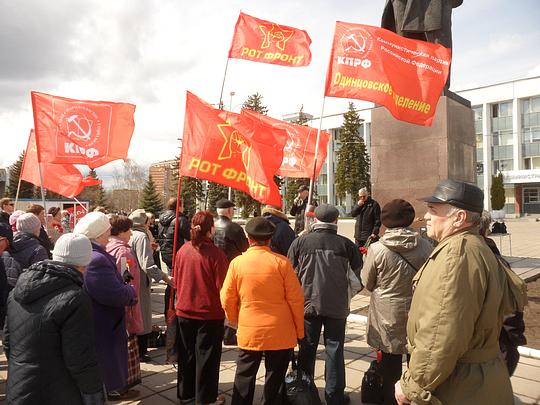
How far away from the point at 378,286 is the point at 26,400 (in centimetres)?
280

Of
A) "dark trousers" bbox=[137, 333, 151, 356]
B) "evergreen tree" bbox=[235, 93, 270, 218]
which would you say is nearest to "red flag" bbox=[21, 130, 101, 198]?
"dark trousers" bbox=[137, 333, 151, 356]

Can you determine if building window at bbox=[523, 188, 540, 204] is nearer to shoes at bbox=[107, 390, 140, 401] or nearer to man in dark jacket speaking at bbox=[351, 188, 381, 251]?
man in dark jacket speaking at bbox=[351, 188, 381, 251]

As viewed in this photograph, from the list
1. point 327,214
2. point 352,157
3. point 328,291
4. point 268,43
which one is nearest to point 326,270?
point 328,291

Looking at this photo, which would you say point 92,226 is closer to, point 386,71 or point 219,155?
point 219,155

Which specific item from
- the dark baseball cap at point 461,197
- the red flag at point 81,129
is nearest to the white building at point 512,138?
the red flag at point 81,129

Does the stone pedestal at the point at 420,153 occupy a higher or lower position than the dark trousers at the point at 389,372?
higher

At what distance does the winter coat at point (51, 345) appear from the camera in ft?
8.37

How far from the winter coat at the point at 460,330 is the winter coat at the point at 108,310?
7.71 ft

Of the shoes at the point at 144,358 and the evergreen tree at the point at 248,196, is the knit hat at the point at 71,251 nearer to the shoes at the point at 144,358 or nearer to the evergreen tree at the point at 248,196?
the shoes at the point at 144,358

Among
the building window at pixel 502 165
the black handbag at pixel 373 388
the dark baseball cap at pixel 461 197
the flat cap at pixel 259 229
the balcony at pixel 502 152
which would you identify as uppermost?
the balcony at pixel 502 152

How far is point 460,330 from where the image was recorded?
6.48 feet

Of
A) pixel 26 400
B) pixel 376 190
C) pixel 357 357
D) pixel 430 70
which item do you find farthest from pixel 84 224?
→ pixel 376 190

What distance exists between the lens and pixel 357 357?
5207 mm

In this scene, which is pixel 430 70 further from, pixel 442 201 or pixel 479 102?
pixel 479 102
